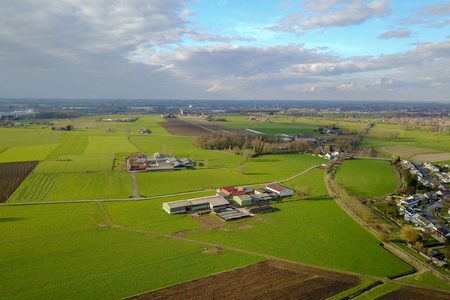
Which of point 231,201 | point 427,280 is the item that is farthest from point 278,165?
point 427,280

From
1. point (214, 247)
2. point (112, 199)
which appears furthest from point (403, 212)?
point (112, 199)

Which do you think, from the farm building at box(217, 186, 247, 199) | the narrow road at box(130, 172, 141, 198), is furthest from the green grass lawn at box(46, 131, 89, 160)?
the farm building at box(217, 186, 247, 199)

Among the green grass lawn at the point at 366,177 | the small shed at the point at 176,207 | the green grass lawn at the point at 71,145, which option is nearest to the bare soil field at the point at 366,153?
the green grass lawn at the point at 366,177

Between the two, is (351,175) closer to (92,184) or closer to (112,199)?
(112,199)

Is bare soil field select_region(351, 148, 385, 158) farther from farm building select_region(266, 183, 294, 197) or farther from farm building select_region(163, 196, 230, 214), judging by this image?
farm building select_region(163, 196, 230, 214)

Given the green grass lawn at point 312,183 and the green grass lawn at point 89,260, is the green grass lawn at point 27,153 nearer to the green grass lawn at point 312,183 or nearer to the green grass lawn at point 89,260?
the green grass lawn at point 89,260

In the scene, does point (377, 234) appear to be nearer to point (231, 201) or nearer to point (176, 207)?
point (231, 201)
